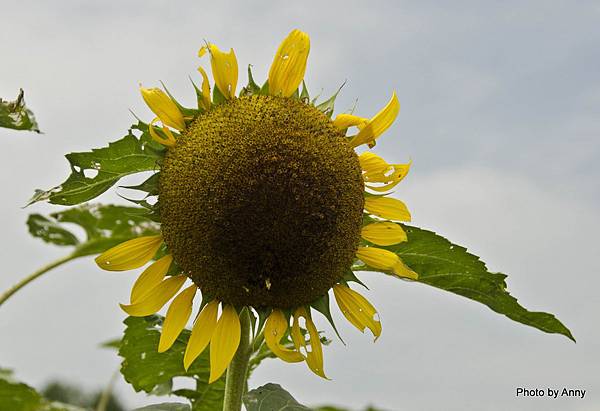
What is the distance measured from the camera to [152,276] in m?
2.55

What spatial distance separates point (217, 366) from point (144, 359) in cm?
59

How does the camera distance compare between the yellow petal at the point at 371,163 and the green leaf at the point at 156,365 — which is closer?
the yellow petal at the point at 371,163

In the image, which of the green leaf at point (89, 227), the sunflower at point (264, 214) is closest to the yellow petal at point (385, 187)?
the sunflower at point (264, 214)

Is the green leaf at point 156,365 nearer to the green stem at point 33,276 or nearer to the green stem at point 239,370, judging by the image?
the green stem at point 239,370

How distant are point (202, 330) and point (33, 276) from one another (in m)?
1.59

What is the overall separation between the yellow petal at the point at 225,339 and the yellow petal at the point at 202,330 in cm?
3

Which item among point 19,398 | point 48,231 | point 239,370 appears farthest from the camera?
point 48,231

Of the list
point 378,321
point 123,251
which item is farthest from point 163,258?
point 378,321

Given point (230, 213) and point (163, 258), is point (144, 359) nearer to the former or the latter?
point (163, 258)

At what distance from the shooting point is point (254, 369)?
301cm

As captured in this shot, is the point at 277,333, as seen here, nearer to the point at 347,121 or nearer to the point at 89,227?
the point at 347,121

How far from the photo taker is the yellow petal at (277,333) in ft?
8.07

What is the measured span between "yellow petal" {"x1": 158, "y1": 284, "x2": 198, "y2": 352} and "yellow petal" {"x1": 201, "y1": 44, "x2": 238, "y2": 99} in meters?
0.65

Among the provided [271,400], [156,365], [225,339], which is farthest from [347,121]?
[156,365]
